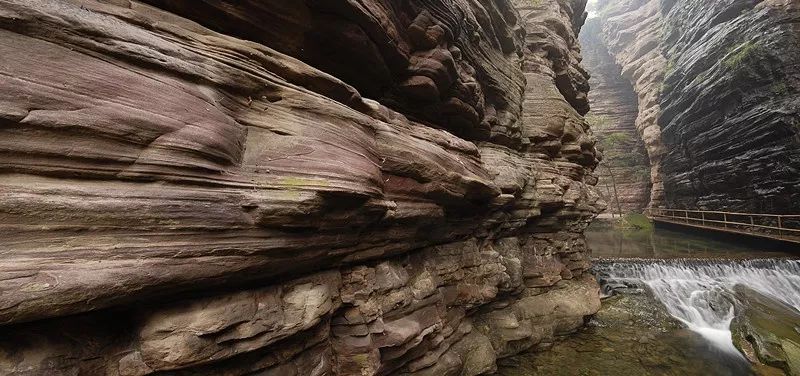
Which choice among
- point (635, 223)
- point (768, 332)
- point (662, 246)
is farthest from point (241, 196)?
point (635, 223)

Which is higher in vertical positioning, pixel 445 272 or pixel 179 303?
pixel 179 303

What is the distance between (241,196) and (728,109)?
35893mm

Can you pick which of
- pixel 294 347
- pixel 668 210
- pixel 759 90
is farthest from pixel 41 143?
pixel 668 210

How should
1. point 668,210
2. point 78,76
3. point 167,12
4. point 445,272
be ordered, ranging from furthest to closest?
point 668,210
point 445,272
point 167,12
point 78,76

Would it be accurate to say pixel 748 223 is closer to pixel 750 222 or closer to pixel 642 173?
pixel 750 222

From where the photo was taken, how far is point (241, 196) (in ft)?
13.4

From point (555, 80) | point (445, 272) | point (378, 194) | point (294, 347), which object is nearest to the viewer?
point (294, 347)

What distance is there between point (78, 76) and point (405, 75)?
263 inches

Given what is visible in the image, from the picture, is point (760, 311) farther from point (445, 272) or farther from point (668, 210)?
point (668, 210)

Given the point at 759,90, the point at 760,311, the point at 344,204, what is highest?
the point at 759,90

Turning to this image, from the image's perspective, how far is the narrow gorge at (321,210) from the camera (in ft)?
10.2

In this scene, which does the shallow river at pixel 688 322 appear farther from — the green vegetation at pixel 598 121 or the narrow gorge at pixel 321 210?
the green vegetation at pixel 598 121

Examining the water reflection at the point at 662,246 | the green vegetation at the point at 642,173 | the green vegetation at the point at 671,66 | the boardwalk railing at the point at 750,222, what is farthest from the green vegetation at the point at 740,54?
the green vegetation at the point at 642,173

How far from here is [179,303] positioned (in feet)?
12.9
